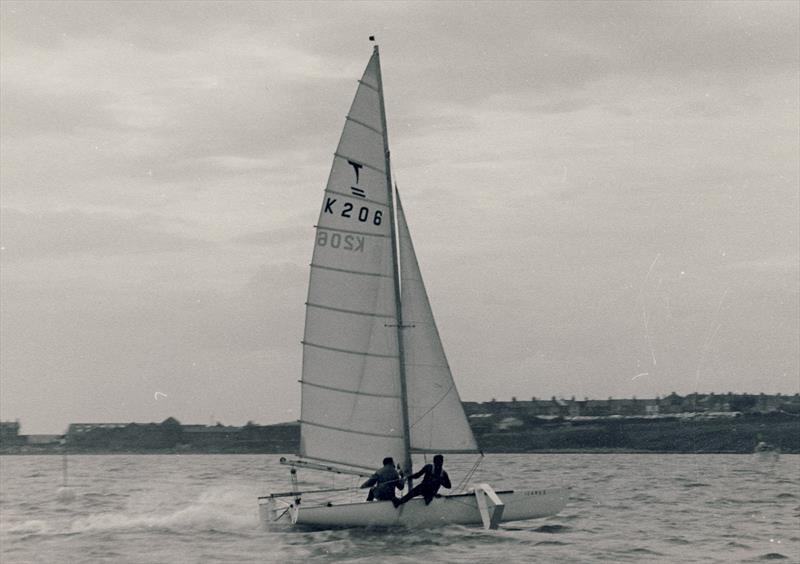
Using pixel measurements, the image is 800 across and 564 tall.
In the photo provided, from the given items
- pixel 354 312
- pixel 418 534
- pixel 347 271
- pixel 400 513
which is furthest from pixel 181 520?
pixel 347 271

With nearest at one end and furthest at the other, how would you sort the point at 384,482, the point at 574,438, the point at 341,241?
the point at 384,482
the point at 341,241
the point at 574,438

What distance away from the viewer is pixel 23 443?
6393 inches

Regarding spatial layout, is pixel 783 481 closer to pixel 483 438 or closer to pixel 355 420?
pixel 355 420

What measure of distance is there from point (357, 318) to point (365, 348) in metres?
0.72

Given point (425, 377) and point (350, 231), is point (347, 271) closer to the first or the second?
point (350, 231)

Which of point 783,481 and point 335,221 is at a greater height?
point 335,221

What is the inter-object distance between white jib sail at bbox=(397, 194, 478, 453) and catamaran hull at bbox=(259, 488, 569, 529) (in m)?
1.43

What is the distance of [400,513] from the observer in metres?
26.0

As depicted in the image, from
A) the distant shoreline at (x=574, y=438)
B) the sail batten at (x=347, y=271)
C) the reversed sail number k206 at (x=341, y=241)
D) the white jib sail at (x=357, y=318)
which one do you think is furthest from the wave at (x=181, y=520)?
the distant shoreline at (x=574, y=438)

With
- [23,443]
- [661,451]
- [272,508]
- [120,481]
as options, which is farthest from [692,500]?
[23,443]

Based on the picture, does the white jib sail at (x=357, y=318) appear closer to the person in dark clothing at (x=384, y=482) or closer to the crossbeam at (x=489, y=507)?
the person in dark clothing at (x=384, y=482)

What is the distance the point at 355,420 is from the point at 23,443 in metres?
145

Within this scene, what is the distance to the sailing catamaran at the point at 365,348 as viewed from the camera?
2742cm

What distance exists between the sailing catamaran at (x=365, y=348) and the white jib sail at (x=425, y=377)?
0.02 m
